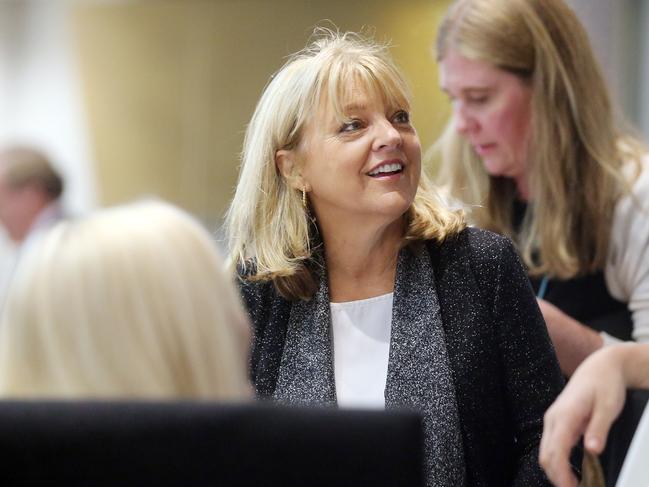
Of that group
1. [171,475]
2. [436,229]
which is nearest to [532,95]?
[436,229]

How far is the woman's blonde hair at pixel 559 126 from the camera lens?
2316 mm

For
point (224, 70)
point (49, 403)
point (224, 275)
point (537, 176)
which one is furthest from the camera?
point (224, 70)

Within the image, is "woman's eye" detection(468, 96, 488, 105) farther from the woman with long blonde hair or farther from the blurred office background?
the blurred office background

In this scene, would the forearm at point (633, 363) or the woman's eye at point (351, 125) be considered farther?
the woman's eye at point (351, 125)

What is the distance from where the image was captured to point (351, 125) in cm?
193

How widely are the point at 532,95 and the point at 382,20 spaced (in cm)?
320

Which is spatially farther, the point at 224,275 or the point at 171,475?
the point at 224,275

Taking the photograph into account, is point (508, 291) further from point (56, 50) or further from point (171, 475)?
point (56, 50)

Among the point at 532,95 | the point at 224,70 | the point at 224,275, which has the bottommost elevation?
the point at 224,70

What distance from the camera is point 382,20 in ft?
17.9

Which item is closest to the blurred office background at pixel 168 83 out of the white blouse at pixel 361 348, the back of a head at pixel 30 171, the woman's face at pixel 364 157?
the back of a head at pixel 30 171

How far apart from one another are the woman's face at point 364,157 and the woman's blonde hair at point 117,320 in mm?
909

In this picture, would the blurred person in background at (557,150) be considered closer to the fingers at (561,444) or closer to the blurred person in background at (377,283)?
the blurred person in background at (377,283)

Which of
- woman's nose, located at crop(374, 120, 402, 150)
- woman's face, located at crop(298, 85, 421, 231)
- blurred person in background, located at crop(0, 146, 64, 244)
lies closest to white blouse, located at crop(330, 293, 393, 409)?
woman's face, located at crop(298, 85, 421, 231)
